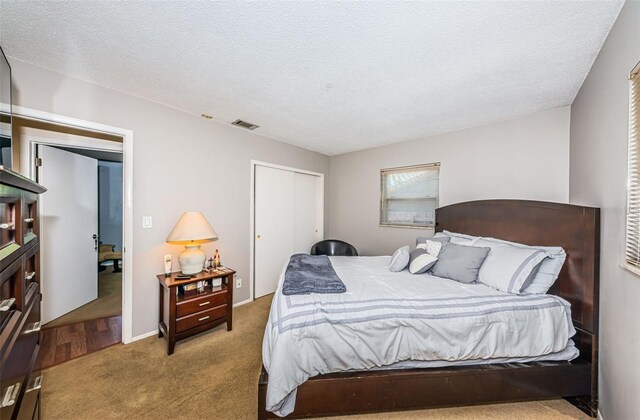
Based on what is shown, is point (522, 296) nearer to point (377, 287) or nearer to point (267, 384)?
point (377, 287)

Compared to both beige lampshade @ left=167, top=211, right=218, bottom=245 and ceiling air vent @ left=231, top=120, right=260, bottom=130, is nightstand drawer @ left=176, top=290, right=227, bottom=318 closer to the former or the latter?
beige lampshade @ left=167, top=211, right=218, bottom=245

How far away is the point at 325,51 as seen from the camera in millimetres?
1686

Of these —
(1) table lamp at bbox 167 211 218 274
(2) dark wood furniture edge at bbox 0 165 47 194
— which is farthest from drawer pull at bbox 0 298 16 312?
(1) table lamp at bbox 167 211 218 274

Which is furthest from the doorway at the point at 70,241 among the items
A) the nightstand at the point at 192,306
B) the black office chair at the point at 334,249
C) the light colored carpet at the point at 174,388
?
the black office chair at the point at 334,249

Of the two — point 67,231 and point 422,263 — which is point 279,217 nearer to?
point 422,263

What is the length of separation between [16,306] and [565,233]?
346cm

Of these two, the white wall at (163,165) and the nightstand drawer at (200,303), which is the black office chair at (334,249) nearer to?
the white wall at (163,165)

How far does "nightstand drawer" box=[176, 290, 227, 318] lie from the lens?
2330 millimetres

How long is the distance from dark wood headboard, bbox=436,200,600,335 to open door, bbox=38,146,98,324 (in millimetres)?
4733

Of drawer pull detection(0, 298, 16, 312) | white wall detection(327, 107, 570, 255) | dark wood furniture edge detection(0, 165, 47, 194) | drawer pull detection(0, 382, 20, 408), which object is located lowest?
drawer pull detection(0, 382, 20, 408)

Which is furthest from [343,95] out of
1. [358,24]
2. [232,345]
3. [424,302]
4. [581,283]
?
[232,345]

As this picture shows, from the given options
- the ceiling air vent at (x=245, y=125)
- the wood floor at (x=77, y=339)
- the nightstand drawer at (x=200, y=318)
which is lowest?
the wood floor at (x=77, y=339)

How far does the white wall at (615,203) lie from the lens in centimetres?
126

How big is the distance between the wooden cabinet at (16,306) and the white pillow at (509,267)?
2.76 m
